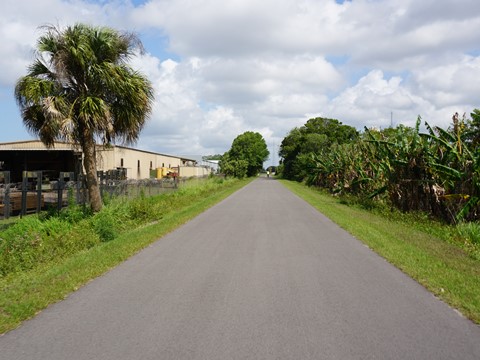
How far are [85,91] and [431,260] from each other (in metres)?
12.4

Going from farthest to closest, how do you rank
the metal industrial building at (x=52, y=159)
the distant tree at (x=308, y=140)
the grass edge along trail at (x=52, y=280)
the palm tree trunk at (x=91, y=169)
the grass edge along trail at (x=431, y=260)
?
1. the distant tree at (x=308, y=140)
2. the metal industrial building at (x=52, y=159)
3. the palm tree trunk at (x=91, y=169)
4. the grass edge along trail at (x=431, y=260)
5. the grass edge along trail at (x=52, y=280)

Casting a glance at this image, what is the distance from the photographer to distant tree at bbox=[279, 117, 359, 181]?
6762cm

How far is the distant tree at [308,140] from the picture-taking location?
67.6 m

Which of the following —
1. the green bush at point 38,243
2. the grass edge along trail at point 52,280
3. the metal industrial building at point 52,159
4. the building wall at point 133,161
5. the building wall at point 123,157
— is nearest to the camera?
the grass edge along trail at point 52,280

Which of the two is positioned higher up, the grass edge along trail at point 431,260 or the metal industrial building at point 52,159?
the metal industrial building at point 52,159

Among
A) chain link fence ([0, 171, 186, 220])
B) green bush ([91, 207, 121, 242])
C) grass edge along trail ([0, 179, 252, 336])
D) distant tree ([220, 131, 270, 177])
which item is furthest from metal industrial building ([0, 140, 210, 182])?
distant tree ([220, 131, 270, 177])

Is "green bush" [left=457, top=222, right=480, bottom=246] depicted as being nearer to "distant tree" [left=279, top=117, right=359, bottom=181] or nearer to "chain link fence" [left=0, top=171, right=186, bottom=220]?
"chain link fence" [left=0, top=171, right=186, bottom=220]

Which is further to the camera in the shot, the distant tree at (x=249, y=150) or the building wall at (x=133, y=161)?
the distant tree at (x=249, y=150)

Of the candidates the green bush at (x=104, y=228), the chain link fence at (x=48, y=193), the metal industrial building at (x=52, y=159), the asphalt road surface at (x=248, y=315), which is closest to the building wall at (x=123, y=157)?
the metal industrial building at (x=52, y=159)

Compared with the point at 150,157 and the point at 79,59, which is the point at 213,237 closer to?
the point at 79,59

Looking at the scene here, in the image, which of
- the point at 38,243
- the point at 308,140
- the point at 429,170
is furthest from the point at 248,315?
the point at 308,140

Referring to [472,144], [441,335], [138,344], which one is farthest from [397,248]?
[472,144]

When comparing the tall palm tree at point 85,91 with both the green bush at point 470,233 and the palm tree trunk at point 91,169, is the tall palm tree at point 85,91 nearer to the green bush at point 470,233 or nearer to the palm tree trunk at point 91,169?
the palm tree trunk at point 91,169

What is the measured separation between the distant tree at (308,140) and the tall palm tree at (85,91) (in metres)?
48.2
